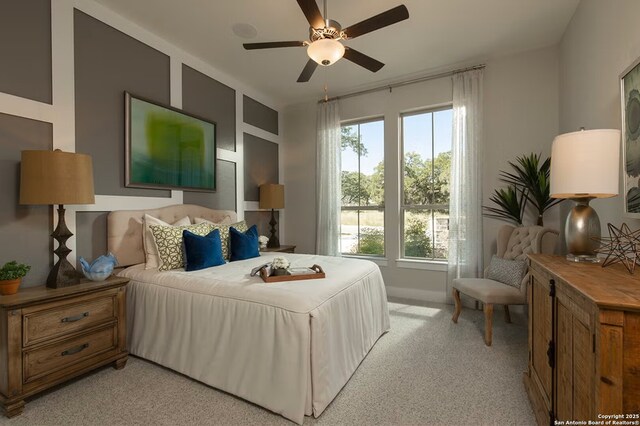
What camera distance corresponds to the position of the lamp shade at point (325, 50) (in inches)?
79.7

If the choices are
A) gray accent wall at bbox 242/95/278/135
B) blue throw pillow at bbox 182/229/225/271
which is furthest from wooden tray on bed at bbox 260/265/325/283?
gray accent wall at bbox 242/95/278/135

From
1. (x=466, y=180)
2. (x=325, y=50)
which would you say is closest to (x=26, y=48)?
(x=325, y=50)

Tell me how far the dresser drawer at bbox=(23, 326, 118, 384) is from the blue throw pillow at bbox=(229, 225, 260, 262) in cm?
115

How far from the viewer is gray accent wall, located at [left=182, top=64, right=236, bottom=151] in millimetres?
3354

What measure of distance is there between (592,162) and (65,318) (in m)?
3.19

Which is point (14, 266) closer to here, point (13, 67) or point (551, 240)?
point (13, 67)

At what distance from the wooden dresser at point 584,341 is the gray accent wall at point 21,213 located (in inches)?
126

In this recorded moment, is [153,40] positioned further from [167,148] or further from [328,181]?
[328,181]

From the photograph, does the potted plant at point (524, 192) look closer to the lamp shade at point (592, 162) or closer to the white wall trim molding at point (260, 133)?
the lamp shade at point (592, 162)

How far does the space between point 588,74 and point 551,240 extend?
1448 mm

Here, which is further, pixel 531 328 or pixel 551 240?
pixel 551 240

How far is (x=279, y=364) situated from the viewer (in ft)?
5.55

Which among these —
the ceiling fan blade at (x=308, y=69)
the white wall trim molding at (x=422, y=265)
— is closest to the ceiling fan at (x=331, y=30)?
the ceiling fan blade at (x=308, y=69)

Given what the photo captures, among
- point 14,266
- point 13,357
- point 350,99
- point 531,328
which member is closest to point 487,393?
point 531,328
